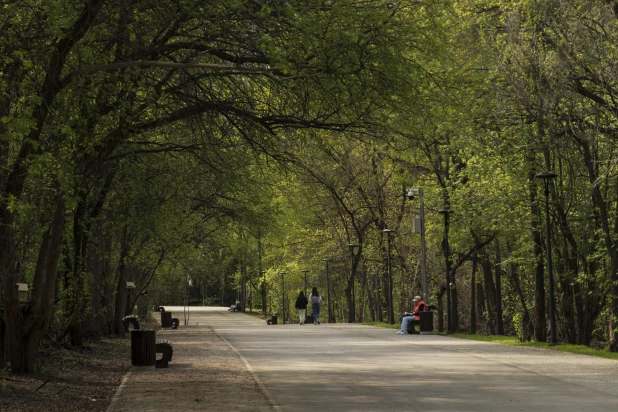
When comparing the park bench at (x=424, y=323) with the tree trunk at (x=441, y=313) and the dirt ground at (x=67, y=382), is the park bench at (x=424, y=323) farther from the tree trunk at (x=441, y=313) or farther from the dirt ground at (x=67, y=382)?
the dirt ground at (x=67, y=382)

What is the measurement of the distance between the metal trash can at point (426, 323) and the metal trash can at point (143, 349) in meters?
16.8

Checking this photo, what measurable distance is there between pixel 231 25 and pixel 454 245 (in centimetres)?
2735

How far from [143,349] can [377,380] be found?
17.6ft

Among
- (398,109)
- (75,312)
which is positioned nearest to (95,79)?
(398,109)

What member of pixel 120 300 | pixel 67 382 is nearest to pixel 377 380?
pixel 67 382

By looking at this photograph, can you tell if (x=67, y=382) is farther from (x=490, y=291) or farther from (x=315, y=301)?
(x=315, y=301)

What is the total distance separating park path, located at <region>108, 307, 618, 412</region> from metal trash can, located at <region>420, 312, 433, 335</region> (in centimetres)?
795

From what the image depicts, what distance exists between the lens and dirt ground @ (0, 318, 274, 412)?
14.2 meters

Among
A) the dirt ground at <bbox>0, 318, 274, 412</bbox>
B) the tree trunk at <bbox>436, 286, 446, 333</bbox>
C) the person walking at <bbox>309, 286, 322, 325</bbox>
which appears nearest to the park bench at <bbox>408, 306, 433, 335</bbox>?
the tree trunk at <bbox>436, 286, 446, 333</bbox>

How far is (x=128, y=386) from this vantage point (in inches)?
663

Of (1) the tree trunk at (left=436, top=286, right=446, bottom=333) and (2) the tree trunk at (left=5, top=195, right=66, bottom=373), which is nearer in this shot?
(2) the tree trunk at (left=5, top=195, right=66, bottom=373)

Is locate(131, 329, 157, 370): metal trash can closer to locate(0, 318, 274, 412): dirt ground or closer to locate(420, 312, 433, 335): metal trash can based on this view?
locate(0, 318, 274, 412): dirt ground

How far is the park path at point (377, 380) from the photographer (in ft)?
45.4

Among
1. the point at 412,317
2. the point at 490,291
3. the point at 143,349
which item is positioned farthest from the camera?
the point at 490,291
